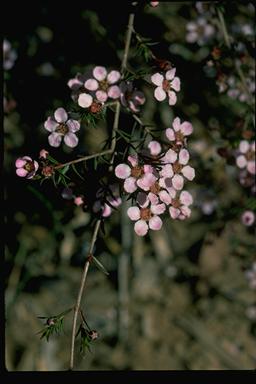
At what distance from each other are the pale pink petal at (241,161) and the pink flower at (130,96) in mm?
549

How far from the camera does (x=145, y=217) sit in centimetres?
153

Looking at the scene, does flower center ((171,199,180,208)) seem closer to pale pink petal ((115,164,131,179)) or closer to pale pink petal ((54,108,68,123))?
pale pink petal ((115,164,131,179))

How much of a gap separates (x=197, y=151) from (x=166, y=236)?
578mm

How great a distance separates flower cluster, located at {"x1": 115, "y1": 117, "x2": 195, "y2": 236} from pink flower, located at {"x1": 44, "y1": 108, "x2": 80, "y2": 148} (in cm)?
20

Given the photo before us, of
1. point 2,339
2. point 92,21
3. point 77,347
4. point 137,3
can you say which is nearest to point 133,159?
point 137,3

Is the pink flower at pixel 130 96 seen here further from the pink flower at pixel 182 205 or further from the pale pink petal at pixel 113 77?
the pink flower at pixel 182 205

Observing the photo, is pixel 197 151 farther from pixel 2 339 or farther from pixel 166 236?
pixel 2 339

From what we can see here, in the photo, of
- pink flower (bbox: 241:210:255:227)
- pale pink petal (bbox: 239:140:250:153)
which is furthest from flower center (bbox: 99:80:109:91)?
pink flower (bbox: 241:210:255:227)

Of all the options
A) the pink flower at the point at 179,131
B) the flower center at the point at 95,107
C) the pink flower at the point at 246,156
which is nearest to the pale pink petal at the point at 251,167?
the pink flower at the point at 246,156

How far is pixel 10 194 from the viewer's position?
262cm

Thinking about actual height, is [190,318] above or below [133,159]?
below

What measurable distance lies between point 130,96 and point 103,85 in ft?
0.33

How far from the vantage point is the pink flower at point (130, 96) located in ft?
5.50

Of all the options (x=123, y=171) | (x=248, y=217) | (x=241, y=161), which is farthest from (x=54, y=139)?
(x=248, y=217)
